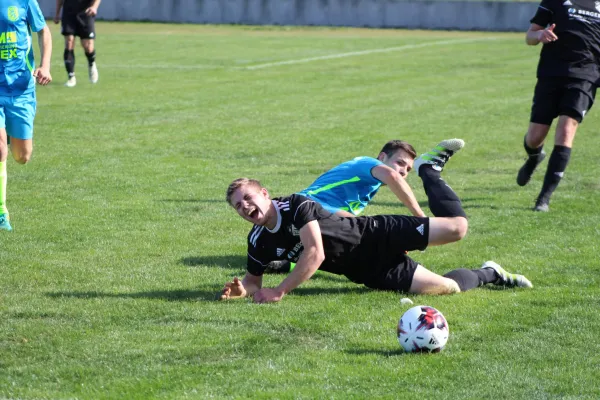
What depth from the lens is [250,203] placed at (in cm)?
620

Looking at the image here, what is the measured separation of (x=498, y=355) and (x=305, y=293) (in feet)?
5.87

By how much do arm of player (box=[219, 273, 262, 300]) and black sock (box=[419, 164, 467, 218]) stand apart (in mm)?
1461

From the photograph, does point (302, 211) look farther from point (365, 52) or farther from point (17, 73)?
point (365, 52)

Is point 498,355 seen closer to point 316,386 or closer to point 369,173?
point 316,386

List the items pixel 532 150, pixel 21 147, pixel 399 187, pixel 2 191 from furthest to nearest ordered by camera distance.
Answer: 1. pixel 532 150
2. pixel 21 147
3. pixel 2 191
4. pixel 399 187

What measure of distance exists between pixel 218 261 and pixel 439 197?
6.00 ft

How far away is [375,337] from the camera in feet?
18.5

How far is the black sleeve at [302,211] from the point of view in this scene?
6.25 meters

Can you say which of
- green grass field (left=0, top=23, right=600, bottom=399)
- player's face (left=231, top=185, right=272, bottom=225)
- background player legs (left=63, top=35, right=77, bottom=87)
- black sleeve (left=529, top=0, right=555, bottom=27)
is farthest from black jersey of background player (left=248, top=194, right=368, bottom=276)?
background player legs (left=63, top=35, right=77, bottom=87)

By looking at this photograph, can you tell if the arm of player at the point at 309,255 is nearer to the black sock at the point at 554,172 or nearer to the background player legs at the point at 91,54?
the black sock at the point at 554,172

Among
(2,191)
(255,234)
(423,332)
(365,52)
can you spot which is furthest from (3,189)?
(365,52)

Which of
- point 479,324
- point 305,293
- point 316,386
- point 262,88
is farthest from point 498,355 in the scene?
point 262,88

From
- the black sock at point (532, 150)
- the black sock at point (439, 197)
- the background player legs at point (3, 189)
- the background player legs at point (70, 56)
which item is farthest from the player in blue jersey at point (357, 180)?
the background player legs at point (70, 56)

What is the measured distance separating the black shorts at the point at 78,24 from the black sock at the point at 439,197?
13457 millimetres
